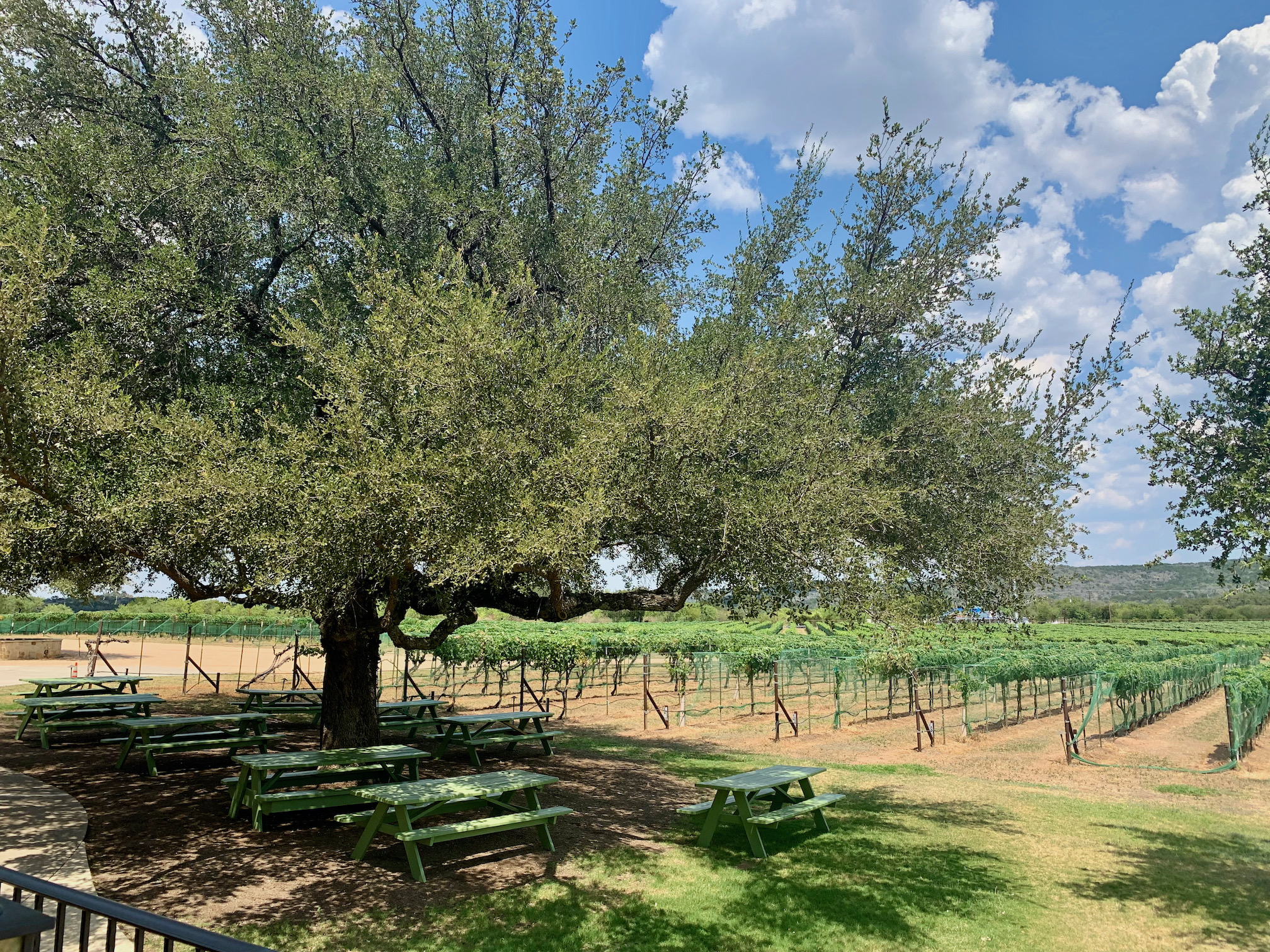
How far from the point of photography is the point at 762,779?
10078mm

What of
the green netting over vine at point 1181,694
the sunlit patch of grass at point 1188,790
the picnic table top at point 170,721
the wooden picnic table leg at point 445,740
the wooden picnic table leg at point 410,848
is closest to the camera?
the wooden picnic table leg at point 410,848

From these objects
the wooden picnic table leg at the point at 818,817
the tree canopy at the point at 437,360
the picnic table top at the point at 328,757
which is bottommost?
the wooden picnic table leg at the point at 818,817

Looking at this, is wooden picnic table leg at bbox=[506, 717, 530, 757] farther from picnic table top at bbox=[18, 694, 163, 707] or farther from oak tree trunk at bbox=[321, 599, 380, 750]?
picnic table top at bbox=[18, 694, 163, 707]

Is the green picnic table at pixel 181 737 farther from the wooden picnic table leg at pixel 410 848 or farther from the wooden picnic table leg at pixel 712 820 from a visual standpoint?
the wooden picnic table leg at pixel 712 820

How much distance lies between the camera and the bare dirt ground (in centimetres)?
723

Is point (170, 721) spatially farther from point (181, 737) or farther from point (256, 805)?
point (256, 805)

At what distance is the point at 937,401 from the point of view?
11852 mm

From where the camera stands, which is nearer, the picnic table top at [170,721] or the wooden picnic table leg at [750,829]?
the wooden picnic table leg at [750,829]

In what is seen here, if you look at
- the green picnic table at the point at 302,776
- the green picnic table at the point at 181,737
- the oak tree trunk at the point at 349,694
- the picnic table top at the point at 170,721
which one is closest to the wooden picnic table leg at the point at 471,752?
the oak tree trunk at the point at 349,694

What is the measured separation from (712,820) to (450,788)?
10.8 ft

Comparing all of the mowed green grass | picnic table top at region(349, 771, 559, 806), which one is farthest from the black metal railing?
picnic table top at region(349, 771, 559, 806)

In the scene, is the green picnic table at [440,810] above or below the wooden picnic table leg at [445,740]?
above

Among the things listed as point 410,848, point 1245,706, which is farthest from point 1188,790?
point 410,848

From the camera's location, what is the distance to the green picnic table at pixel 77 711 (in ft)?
45.8
